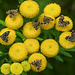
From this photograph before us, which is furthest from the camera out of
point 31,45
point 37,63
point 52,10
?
point 52,10

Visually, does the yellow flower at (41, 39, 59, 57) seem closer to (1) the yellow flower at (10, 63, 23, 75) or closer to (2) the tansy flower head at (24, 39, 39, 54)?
(2) the tansy flower head at (24, 39, 39, 54)

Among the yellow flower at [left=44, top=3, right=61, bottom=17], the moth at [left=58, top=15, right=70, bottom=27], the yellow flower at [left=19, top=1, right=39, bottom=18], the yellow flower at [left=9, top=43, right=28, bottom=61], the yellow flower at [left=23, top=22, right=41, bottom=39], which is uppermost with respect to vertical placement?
the yellow flower at [left=19, top=1, right=39, bottom=18]

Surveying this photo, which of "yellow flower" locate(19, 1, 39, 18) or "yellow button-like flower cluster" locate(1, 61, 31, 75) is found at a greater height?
"yellow flower" locate(19, 1, 39, 18)

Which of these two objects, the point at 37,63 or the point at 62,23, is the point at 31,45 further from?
the point at 62,23

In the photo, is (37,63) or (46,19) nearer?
(37,63)

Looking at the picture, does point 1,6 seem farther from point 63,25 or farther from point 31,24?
point 63,25

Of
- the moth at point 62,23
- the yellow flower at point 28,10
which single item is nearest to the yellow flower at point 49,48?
the moth at point 62,23

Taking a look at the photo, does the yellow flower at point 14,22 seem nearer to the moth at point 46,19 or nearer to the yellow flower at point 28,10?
the yellow flower at point 28,10

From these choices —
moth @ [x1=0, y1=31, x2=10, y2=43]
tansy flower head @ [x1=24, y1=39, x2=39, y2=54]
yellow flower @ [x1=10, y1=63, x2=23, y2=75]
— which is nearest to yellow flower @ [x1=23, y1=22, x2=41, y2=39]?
tansy flower head @ [x1=24, y1=39, x2=39, y2=54]

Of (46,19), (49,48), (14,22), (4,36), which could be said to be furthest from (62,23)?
(4,36)

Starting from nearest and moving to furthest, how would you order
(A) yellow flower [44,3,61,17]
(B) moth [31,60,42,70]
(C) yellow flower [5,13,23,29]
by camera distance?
1. (B) moth [31,60,42,70]
2. (C) yellow flower [5,13,23,29]
3. (A) yellow flower [44,3,61,17]

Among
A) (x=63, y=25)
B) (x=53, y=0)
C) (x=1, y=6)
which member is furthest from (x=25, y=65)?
(x=1, y=6)
